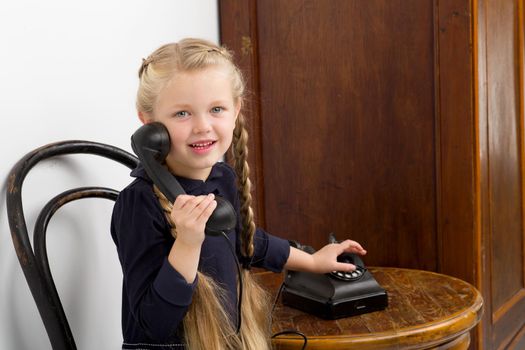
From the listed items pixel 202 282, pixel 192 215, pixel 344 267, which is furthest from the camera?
pixel 344 267

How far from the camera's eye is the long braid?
45.6 inches

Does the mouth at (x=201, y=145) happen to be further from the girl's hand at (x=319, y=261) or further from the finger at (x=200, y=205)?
the girl's hand at (x=319, y=261)

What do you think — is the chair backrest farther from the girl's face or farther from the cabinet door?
the cabinet door

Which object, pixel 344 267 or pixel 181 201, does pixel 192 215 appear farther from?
pixel 344 267

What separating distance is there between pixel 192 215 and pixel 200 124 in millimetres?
161

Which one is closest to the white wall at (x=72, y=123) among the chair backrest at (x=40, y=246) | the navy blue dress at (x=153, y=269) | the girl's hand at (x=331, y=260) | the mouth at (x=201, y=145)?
the chair backrest at (x=40, y=246)

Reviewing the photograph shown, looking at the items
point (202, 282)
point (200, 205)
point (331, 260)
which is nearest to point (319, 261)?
point (331, 260)

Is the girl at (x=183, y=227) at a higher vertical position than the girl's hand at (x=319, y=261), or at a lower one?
higher

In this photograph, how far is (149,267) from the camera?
3.18 feet

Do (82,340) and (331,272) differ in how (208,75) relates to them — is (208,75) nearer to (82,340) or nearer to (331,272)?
(331,272)

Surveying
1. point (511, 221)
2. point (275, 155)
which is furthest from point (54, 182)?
point (511, 221)

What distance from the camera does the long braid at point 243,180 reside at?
116 cm

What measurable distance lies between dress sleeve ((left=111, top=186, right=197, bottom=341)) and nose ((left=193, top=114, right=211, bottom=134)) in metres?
0.12

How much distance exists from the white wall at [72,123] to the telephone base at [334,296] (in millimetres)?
375
